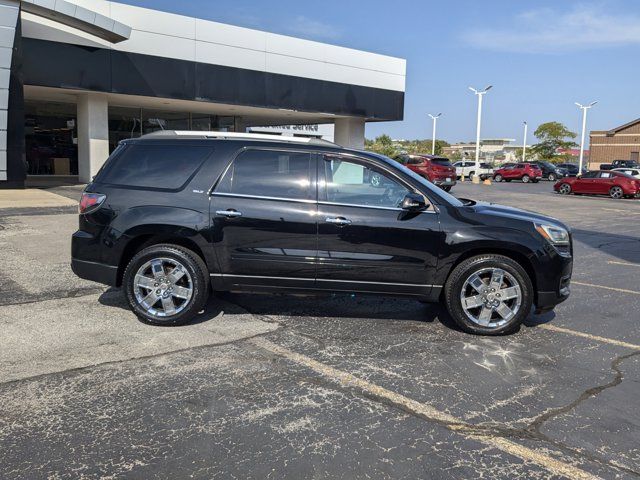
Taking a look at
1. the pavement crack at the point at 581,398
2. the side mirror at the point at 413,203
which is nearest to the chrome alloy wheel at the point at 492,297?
the side mirror at the point at 413,203

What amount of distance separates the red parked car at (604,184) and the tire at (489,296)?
1072 inches

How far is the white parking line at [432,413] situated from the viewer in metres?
3.11

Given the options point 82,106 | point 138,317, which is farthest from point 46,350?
point 82,106

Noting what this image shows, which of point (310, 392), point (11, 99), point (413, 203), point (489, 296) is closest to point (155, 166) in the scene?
point (413, 203)

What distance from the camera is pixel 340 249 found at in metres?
5.34

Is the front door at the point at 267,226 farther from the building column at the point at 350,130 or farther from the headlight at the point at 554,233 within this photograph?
the building column at the point at 350,130

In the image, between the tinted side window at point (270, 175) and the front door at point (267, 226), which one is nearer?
the front door at point (267, 226)

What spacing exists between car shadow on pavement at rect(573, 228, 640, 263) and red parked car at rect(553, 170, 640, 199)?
16.7m

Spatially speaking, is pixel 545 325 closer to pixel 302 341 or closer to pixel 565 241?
pixel 565 241

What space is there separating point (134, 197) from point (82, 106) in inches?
777

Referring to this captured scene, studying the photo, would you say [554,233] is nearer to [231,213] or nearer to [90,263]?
[231,213]

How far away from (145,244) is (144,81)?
18.1 metres

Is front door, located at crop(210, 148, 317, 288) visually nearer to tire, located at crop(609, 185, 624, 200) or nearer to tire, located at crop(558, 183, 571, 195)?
tire, located at crop(609, 185, 624, 200)

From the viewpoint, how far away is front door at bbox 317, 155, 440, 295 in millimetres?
5312
